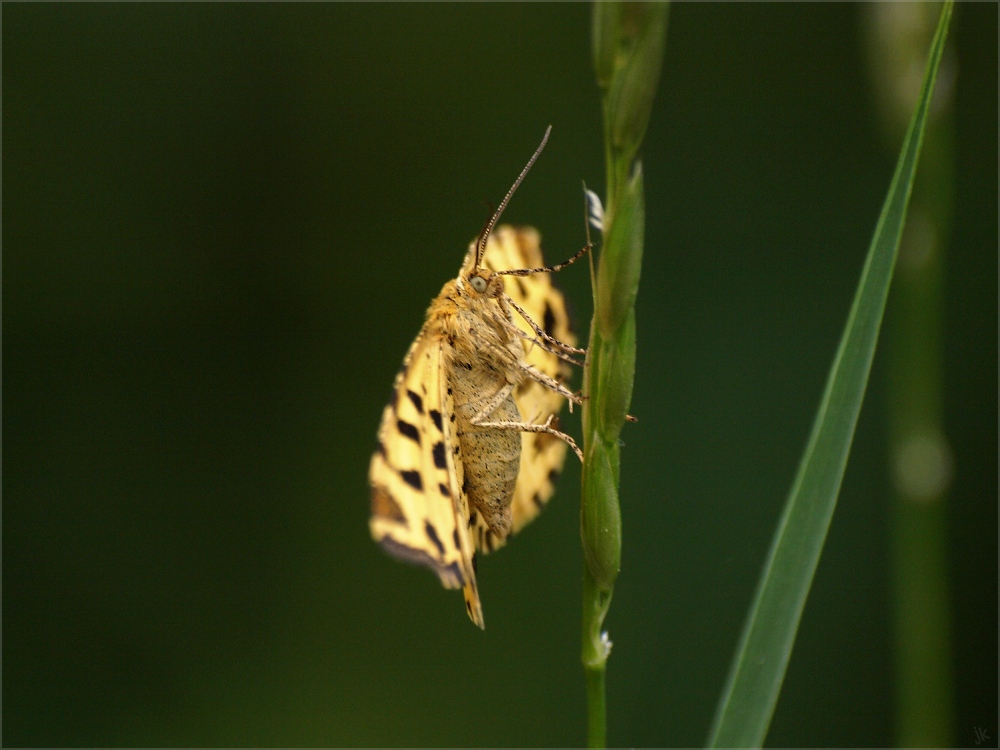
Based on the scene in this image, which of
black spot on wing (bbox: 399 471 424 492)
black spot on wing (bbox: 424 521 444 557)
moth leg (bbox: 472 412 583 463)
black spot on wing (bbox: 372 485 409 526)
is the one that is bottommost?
black spot on wing (bbox: 424 521 444 557)

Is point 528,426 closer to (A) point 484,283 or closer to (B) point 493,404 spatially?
(B) point 493,404

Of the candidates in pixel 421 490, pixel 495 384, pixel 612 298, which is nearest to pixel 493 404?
pixel 495 384

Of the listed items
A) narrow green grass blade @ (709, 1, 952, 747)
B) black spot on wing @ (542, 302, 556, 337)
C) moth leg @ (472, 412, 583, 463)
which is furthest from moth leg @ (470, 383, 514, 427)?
narrow green grass blade @ (709, 1, 952, 747)

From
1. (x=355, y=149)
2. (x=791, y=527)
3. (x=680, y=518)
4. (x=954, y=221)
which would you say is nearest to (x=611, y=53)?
(x=791, y=527)

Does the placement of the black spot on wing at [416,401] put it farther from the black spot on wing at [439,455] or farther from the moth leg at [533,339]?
the moth leg at [533,339]

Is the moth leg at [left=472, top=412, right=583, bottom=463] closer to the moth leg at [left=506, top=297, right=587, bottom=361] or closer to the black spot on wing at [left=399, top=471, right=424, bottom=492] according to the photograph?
the moth leg at [left=506, top=297, right=587, bottom=361]

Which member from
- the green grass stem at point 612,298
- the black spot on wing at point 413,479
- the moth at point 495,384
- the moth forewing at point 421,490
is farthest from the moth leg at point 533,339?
the green grass stem at point 612,298
